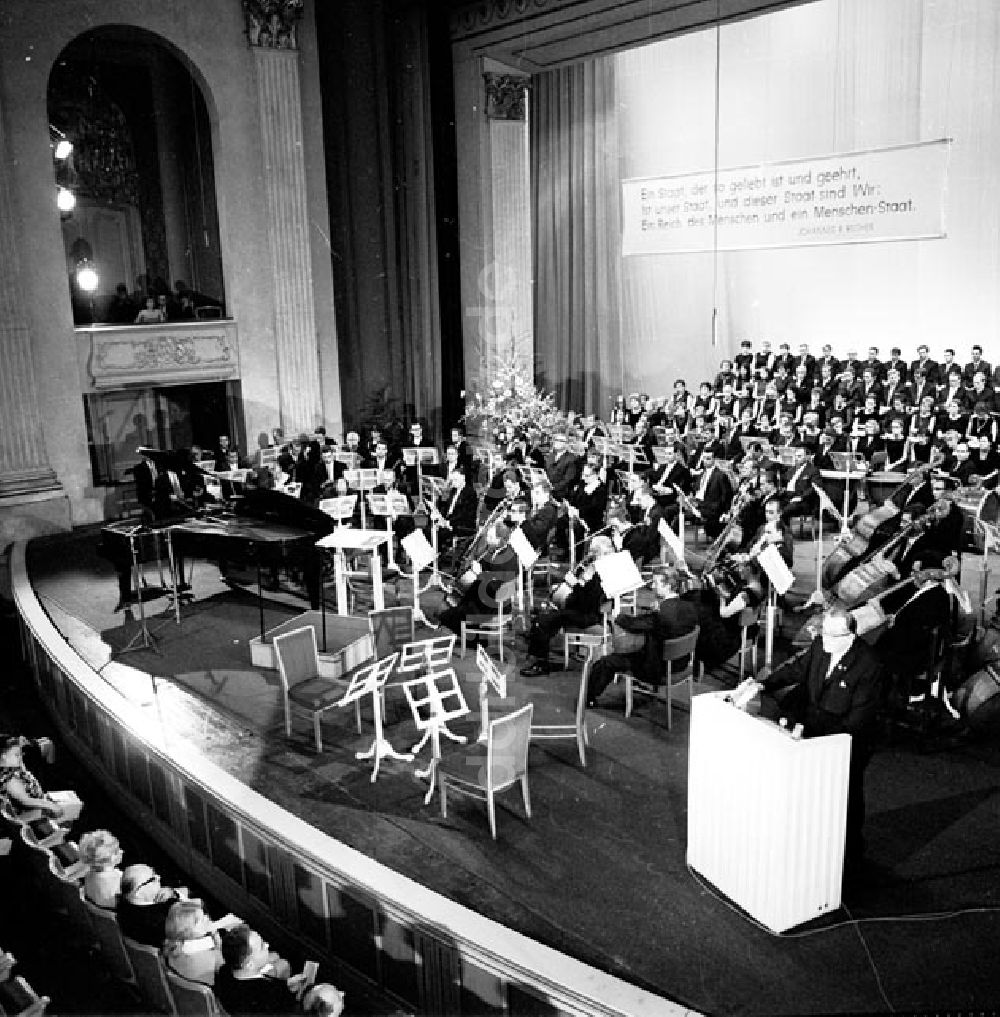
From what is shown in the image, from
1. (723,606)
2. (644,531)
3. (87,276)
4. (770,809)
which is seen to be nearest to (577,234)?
(87,276)

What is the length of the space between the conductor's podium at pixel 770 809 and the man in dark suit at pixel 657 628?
5.99ft

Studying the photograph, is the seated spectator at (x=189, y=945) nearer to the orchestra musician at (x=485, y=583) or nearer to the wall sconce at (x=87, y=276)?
the orchestra musician at (x=485, y=583)

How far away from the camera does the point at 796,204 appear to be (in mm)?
15664

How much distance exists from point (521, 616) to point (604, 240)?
10.8m

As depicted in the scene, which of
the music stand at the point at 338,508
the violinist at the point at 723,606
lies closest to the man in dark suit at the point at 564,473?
the music stand at the point at 338,508

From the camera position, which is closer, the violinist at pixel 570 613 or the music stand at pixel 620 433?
the violinist at pixel 570 613

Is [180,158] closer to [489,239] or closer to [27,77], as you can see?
[27,77]

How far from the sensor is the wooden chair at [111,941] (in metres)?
4.80

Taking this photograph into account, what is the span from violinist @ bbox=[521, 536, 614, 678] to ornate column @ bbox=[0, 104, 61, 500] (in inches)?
301

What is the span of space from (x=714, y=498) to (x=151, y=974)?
7.83 metres

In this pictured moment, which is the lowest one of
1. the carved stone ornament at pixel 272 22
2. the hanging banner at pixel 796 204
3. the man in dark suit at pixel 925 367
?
the man in dark suit at pixel 925 367

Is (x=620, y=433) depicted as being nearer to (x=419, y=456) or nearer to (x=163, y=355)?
(x=419, y=456)

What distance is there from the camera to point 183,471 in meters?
11.5

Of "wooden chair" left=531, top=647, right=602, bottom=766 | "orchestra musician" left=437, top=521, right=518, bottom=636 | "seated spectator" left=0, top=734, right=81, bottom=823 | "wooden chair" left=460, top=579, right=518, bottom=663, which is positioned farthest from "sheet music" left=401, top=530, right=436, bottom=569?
"seated spectator" left=0, top=734, right=81, bottom=823
